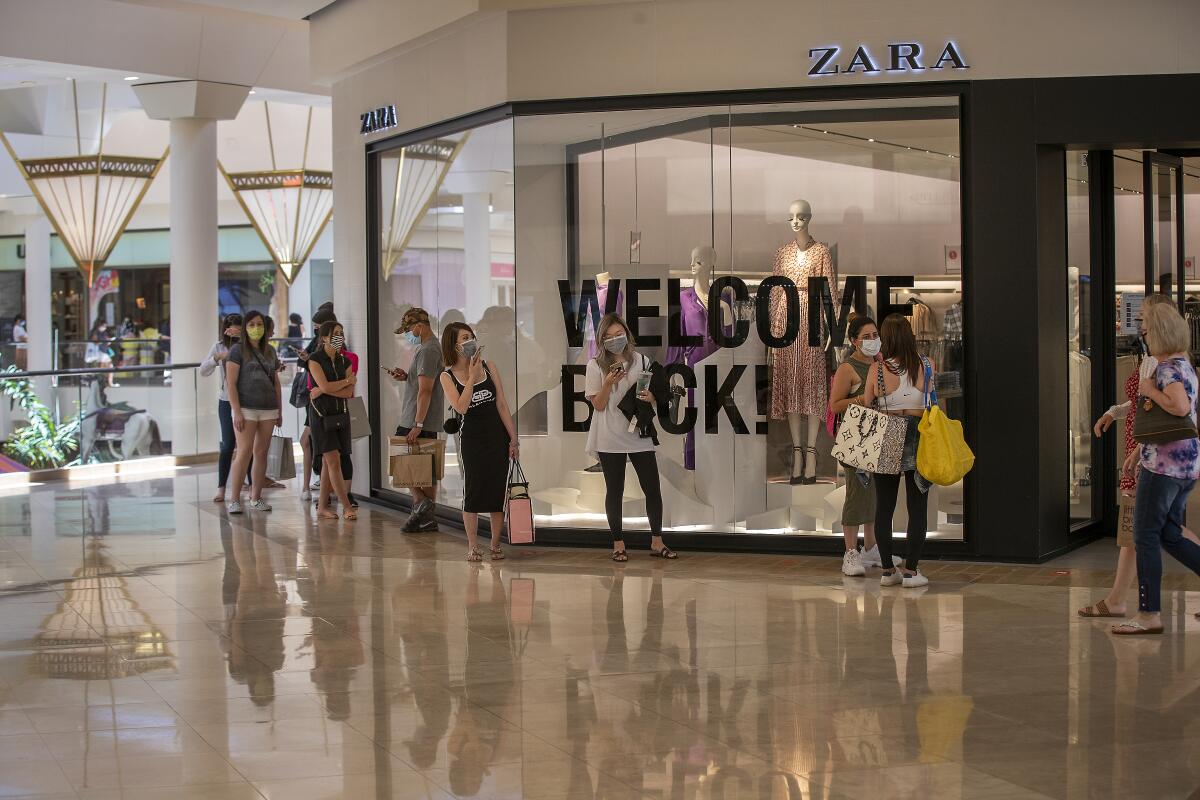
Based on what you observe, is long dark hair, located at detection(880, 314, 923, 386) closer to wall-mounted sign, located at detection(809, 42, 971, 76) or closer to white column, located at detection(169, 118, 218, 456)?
wall-mounted sign, located at detection(809, 42, 971, 76)

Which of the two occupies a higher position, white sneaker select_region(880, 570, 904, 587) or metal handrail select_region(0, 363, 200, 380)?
metal handrail select_region(0, 363, 200, 380)

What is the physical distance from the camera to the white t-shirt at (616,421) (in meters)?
9.33

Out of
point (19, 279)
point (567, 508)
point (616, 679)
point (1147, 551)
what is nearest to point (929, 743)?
point (616, 679)

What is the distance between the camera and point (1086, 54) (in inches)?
359

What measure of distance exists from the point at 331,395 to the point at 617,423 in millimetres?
3019

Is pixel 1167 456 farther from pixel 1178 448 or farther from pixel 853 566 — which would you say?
pixel 853 566

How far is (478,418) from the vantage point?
9.29 metres

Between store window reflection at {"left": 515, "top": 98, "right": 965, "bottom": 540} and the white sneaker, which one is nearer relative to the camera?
the white sneaker

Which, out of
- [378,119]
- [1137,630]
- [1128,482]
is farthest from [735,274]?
[378,119]

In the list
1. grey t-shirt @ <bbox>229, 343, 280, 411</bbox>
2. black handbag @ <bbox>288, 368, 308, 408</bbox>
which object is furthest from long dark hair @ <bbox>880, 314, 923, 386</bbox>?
black handbag @ <bbox>288, 368, 308, 408</bbox>

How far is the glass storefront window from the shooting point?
949 cm

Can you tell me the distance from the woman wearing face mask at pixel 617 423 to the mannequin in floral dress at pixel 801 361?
1.07m

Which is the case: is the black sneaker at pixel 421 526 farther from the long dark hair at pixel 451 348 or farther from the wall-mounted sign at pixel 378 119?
the wall-mounted sign at pixel 378 119

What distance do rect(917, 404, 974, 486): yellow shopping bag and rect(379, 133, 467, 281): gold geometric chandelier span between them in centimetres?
475
